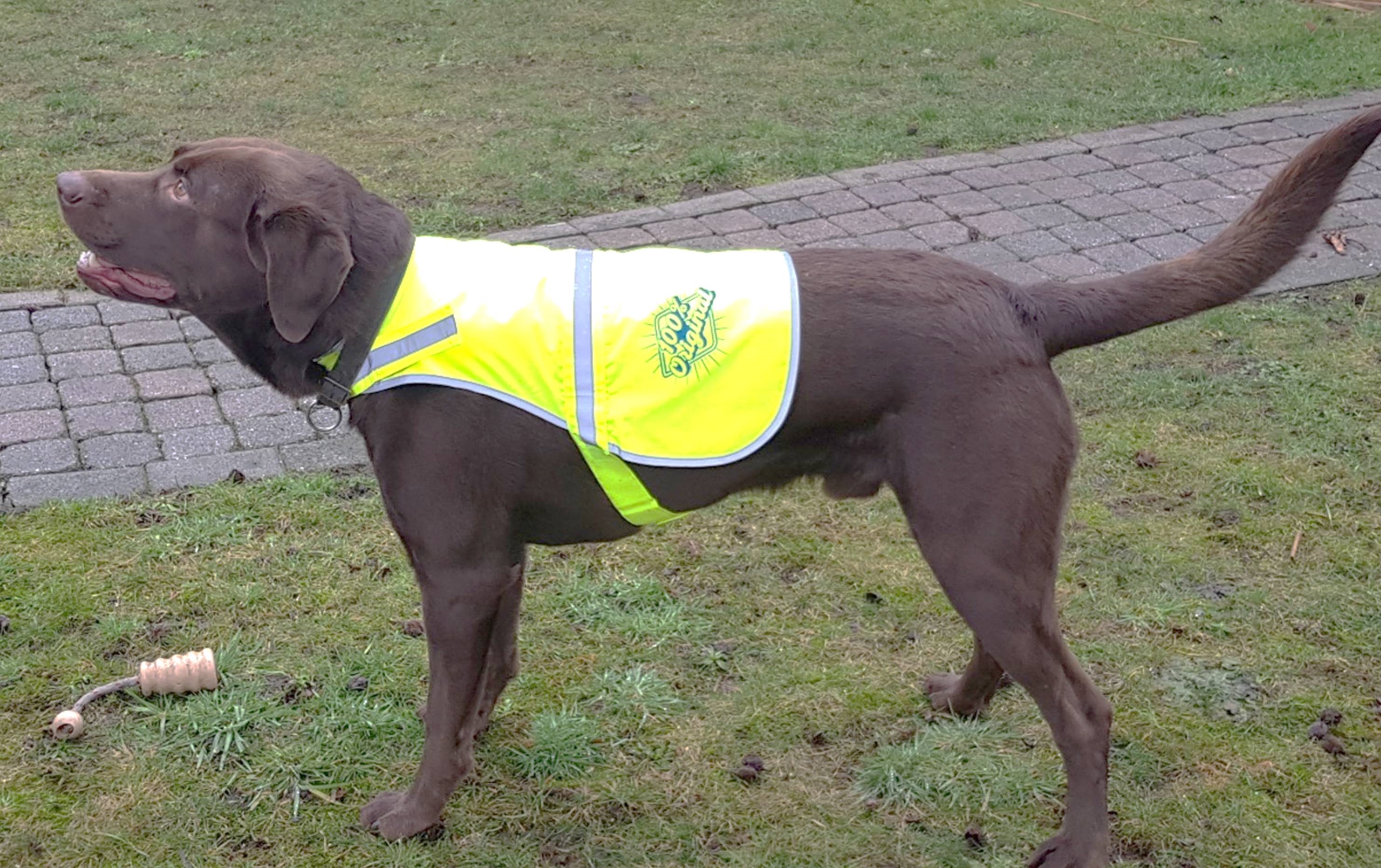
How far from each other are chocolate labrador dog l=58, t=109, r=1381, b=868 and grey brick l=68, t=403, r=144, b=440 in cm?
205

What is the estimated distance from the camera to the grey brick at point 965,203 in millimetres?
6766

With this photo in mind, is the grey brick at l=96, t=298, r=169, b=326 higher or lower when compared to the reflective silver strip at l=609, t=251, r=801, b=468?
lower

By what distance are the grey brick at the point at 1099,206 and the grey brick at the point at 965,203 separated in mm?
410

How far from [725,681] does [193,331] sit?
10.0 ft

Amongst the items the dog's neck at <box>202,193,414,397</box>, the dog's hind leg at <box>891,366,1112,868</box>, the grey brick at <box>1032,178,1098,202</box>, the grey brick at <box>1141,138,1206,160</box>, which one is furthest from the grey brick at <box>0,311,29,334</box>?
the grey brick at <box>1141,138,1206,160</box>

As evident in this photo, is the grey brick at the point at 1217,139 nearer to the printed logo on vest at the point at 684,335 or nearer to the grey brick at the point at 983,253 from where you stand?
the grey brick at the point at 983,253

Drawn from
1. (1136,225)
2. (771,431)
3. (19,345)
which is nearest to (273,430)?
(19,345)

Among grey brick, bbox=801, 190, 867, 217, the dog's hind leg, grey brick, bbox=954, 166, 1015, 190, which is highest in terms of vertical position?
the dog's hind leg

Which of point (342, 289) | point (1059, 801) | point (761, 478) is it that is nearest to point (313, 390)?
point (342, 289)

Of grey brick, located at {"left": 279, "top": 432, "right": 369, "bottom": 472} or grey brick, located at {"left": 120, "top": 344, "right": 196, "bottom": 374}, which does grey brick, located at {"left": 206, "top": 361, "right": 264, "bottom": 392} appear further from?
grey brick, located at {"left": 279, "top": 432, "right": 369, "bottom": 472}

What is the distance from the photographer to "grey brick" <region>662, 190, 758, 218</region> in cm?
680

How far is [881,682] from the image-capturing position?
12.4ft

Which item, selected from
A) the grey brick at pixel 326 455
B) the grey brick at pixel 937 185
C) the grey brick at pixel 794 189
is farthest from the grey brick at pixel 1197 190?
the grey brick at pixel 326 455

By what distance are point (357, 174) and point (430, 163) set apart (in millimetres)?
425
